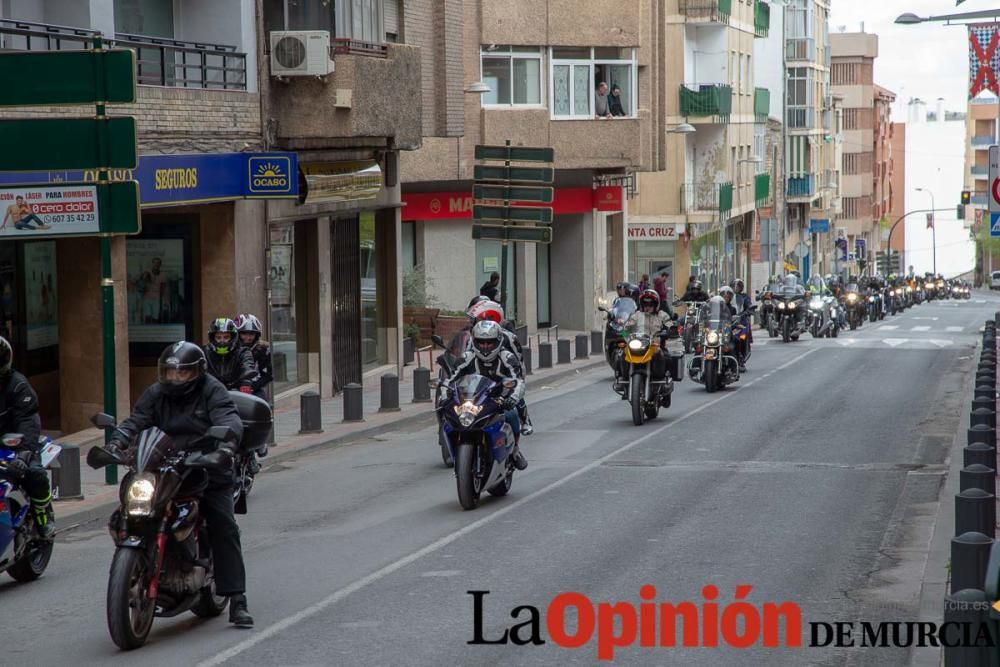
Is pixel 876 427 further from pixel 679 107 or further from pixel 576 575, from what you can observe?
pixel 679 107

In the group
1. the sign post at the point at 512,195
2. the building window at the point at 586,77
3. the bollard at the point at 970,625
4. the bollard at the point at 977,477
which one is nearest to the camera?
the bollard at the point at 970,625

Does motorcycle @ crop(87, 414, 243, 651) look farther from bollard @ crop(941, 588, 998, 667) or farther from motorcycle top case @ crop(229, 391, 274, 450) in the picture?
bollard @ crop(941, 588, 998, 667)

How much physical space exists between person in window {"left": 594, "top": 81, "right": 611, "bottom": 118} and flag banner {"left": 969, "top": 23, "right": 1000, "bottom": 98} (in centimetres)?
1359

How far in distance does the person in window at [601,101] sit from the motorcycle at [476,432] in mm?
27348

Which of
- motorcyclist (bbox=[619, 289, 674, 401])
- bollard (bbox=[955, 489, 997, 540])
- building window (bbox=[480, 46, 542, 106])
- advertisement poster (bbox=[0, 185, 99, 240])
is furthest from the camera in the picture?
building window (bbox=[480, 46, 542, 106])

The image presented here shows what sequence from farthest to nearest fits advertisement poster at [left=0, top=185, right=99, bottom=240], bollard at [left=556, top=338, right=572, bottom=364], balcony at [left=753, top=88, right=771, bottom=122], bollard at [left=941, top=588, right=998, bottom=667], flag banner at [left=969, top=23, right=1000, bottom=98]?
balcony at [left=753, top=88, right=771, bottom=122]
bollard at [left=556, top=338, right=572, bottom=364]
flag banner at [left=969, top=23, right=1000, bottom=98]
advertisement poster at [left=0, top=185, right=99, bottom=240]
bollard at [left=941, top=588, right=998, bottom=667]

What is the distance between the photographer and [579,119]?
132ft

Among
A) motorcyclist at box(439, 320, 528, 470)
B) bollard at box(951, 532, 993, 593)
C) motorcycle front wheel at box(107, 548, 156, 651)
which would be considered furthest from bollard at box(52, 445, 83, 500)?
bollard at box(951, 532, 993, 593)

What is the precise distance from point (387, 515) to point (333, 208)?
41.0 feet

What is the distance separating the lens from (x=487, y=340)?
14.5 meters

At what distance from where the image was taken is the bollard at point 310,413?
Result: 65.2 ft

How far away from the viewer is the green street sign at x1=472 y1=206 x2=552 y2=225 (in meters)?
29.7

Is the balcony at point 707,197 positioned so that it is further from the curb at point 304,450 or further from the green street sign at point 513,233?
the curb at point 304,450

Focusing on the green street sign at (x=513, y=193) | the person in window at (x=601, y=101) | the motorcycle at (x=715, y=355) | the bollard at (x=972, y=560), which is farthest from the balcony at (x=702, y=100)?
the bollard at (x=972, y=560)
